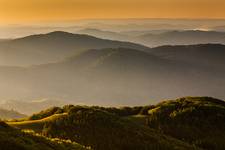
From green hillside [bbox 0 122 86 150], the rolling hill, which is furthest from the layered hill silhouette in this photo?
green hillside [bbox 0 122 86 150]

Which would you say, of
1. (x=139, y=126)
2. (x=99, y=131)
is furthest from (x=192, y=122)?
(x=99, y=131)

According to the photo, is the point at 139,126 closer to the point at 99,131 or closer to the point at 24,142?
the point at 99,131

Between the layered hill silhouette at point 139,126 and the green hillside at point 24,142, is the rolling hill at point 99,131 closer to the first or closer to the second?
the layered hill silhouette at point 139,126

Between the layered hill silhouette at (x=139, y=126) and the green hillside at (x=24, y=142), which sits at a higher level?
the green hillside at (x=24, y=142)

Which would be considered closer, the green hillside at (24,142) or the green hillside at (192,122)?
the green hillside at (24,142)

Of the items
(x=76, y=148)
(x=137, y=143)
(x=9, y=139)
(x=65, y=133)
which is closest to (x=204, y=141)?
(x=137, y=143)

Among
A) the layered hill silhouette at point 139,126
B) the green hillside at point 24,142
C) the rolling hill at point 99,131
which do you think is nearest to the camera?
the green hillside at point 24,142

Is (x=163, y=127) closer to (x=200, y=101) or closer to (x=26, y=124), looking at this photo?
(x=200, y=101)

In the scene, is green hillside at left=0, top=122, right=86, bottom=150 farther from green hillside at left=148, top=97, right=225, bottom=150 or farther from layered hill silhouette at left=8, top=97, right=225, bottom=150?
green hillside at left=148, top=97, right=225, bottom=150

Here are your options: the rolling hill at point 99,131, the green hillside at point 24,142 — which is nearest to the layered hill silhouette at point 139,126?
the rolling hill at point 99,131
